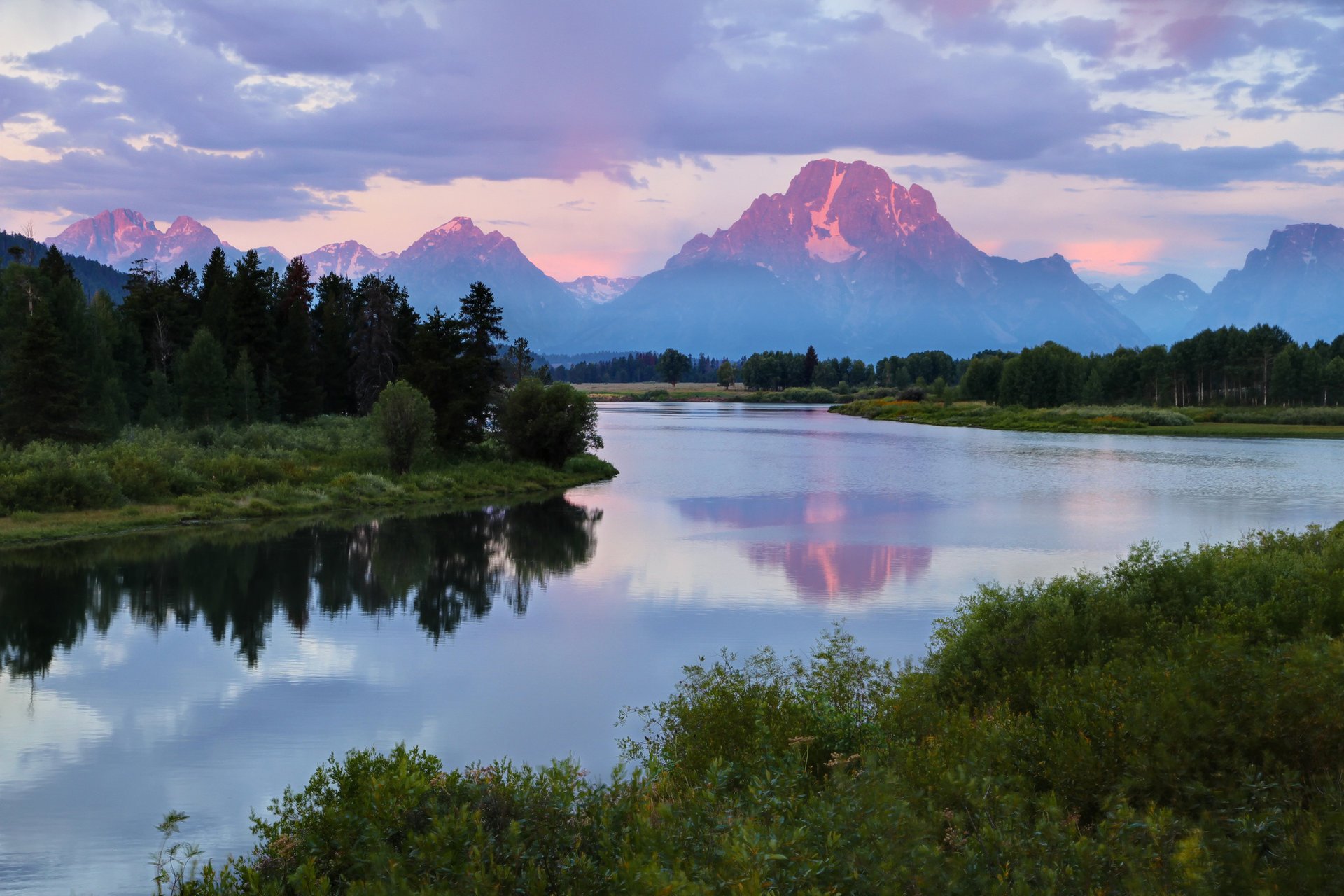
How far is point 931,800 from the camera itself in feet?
28.7

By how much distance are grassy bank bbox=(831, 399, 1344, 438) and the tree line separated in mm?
81238

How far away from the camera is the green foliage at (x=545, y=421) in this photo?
66.6 metres

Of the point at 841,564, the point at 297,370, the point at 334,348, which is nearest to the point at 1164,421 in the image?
the point at 334,348

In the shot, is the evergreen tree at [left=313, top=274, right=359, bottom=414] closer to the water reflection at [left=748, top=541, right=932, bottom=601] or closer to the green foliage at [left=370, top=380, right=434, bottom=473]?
the green foliage at [left=370, top=380, right=434, bottom=473]

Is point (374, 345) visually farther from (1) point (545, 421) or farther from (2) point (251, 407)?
(1) point (545, 421)

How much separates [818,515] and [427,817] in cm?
4199

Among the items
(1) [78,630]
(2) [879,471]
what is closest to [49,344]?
(1) [78,630]

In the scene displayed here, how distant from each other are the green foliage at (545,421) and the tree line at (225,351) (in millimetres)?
2166

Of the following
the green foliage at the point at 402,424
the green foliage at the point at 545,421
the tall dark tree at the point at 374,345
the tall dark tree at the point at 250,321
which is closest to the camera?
the green foliage at the point at 402,424

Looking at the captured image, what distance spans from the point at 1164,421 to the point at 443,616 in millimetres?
122798

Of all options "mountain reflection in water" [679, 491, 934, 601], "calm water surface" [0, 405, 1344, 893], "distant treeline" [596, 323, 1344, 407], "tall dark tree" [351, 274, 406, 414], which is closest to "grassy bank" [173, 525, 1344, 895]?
"calm water surface" [0, 405, 1344, 893]

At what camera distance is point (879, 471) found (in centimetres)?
7419

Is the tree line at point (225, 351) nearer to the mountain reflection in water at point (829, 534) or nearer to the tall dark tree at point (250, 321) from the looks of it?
the tall dark tree at point (250, 321)

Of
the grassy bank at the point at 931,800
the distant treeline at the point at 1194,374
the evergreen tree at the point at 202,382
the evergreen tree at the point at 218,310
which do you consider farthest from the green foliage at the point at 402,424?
the distant treeline at the point at 1194,374
